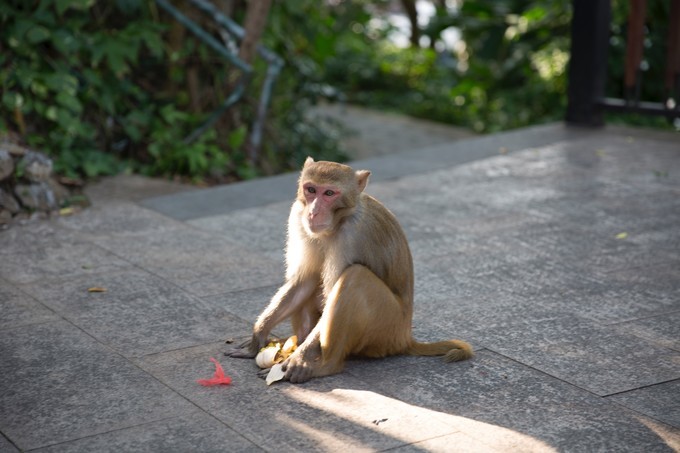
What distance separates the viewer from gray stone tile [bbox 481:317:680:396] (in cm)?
460

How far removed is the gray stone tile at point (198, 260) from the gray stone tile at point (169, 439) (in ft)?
5.88

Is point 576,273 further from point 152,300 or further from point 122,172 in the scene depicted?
point 122,172

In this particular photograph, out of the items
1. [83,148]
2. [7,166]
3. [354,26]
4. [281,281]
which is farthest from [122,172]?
[354,26]

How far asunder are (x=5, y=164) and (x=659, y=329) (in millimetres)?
4715

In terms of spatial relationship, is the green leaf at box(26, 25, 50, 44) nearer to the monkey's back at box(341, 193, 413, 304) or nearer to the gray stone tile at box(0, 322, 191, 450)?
the gray stone tile at box(0, 322, 191, 450)

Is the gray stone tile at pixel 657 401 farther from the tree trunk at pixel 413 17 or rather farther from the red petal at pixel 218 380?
the tree trunk at pixel 413 17

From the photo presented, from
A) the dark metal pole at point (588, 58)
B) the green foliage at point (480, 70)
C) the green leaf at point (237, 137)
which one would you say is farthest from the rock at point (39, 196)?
the green foliage at point (480, 70)

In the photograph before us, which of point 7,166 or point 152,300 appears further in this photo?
point 7,166

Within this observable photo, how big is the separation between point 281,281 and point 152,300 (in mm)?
761

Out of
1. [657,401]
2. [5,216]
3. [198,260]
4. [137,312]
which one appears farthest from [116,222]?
[657,401]

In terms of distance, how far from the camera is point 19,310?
5512 millimetres

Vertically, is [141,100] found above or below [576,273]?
above

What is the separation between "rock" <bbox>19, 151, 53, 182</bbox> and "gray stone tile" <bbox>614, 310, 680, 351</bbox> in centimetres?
441

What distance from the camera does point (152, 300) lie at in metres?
5.68
